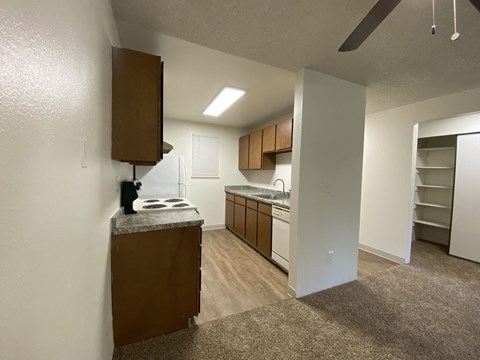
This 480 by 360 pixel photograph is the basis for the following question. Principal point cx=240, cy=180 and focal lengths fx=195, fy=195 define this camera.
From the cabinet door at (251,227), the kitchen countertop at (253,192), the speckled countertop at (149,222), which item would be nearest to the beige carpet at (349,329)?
the speckled countertop at (149,222)

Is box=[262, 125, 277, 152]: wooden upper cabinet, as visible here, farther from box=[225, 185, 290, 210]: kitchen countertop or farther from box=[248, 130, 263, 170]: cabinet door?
box=[225, 185, 290, 210]: kitchen countertop

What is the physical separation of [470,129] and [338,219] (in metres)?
2.87

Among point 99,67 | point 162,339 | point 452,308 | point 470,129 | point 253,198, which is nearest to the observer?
point 99,67

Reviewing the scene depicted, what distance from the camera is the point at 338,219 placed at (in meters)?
2.25

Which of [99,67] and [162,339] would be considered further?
[162,339]

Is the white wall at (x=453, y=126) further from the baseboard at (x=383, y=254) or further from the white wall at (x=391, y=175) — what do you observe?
the baseboard at (x=383, y=254)

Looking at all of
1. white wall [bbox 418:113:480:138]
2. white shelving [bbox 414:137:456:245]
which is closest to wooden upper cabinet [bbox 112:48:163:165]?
white wall [bbox 418:113:480:138]

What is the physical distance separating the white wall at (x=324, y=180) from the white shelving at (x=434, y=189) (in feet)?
8.30

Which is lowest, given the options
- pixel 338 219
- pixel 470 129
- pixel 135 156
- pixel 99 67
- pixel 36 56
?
pixel 338 219

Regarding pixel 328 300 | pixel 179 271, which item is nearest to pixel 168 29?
pixel 179 271

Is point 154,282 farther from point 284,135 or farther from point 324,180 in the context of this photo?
point 284,135

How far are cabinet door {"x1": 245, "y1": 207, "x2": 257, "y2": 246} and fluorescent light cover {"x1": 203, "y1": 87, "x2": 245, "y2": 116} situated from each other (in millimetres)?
1807

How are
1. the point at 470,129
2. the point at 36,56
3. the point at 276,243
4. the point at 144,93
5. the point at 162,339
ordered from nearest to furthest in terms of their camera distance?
1. the point at 36,56
2. the point at 144,93
3. the point at 162,339
4. the point at 276,243
5. the point at 470,129

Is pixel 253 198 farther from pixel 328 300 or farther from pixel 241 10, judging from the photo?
pixel 241 10
